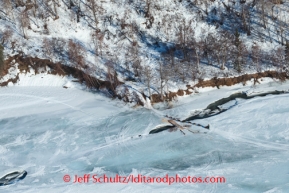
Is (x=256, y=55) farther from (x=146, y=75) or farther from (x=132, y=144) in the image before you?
(x=132, y=144)

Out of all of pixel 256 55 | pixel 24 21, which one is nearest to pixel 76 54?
pixel 24 21

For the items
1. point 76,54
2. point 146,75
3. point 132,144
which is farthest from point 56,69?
point 132,144

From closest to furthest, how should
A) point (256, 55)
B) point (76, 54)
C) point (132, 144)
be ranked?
point (132, 144)
point (256, 55)
point (76, 54)

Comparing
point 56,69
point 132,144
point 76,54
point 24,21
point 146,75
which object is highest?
point 24,21

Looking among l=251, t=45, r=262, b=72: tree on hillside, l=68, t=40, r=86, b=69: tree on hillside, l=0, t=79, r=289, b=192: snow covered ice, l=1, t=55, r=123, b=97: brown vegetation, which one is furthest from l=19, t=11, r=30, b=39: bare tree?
l=251, t=45, r=262, b=72: tree on hillside

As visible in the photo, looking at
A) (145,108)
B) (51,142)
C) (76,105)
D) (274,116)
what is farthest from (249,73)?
(51,142)

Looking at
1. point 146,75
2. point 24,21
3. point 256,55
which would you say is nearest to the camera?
point 146,75

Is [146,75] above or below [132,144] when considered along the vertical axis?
above

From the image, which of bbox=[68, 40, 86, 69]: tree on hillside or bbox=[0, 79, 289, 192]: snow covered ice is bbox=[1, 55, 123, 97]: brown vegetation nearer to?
bbox=[68, 40, 86, 69]: tree on hillside

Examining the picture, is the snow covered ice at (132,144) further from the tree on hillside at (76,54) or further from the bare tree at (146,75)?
the bare tree at (146,75)

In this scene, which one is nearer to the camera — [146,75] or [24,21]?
[146,75]
